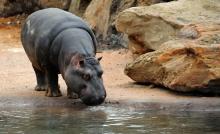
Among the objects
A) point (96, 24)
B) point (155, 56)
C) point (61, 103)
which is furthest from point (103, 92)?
point (96, 24)

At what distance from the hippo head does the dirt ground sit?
27.6 inches

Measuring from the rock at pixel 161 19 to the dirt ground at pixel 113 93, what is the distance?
79 centimetres

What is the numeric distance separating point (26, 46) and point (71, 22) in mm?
997

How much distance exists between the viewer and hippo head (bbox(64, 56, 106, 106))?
28.0 ft

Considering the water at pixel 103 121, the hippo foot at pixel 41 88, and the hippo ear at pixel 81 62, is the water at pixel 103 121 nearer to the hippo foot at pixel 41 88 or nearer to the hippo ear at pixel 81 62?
the hippo ear at pixel 81 62

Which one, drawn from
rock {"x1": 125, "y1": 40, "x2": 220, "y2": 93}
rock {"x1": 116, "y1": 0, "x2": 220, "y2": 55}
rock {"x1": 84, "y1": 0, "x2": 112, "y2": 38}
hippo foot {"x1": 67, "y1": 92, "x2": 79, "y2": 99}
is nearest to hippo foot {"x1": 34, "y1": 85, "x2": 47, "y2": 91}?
hippo foot {"x1": 67, "y1": 92, "x2": 79, "y2": 99}

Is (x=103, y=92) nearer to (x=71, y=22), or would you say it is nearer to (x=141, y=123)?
(x=141, y=123)

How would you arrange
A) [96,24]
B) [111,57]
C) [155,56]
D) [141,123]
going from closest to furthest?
1. [141,123]
2. [155,56]
3. [111,57]
4. [96,24]

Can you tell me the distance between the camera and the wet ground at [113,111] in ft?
25.4

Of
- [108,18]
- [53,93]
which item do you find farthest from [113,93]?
[108,18]

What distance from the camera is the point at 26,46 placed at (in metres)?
10.3

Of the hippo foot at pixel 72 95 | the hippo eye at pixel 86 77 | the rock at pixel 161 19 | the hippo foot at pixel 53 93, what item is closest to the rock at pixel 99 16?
the rock at pixel 161 19

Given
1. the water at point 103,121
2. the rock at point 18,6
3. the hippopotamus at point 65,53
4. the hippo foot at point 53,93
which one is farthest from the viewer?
the rock at point 18,6

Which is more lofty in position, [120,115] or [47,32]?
[47,32]
